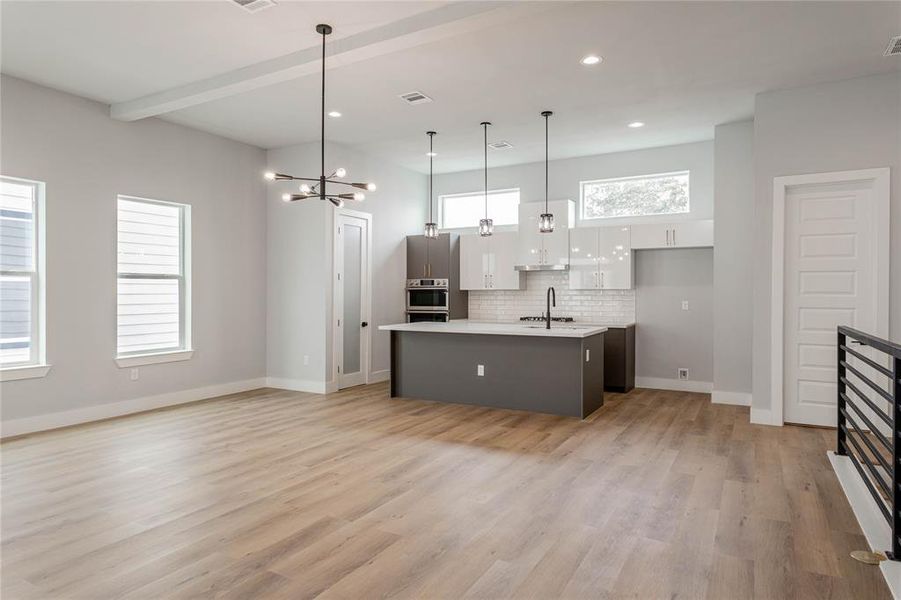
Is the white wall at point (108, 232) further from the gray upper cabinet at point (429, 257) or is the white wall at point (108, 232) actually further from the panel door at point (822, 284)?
the panel door at point (822, 284)

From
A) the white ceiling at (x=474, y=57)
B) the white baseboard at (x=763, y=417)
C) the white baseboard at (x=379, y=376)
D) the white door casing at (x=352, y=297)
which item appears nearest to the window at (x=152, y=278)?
the white ceiling at (x=474, y=57)

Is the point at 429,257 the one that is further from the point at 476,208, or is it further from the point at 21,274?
the point at 21,274

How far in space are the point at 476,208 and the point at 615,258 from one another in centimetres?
252

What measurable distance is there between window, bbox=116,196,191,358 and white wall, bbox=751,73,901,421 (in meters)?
6.24

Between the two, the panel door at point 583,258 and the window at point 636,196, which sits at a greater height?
the window at point 636,196

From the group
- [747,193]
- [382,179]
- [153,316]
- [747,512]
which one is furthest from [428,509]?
[382,179]

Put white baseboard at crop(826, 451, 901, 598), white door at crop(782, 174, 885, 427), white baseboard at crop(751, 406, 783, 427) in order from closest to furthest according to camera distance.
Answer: white baseboard at crop(826, 451, 901, 598) → white door at crop(782, 174, 885, 427) → white baseboard at crop(751, 406, 783, 427)

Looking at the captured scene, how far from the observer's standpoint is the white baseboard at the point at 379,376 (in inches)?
312

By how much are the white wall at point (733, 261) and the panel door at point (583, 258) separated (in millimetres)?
1543

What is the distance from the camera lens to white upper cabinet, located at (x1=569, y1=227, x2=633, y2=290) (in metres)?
7.28

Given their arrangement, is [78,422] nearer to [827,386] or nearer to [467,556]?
[467,556]

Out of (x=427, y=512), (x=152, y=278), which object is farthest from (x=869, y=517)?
(x=152, y=278)

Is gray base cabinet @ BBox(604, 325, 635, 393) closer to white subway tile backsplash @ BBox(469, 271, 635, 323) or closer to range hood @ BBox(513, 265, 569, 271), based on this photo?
white subway tile backsplash @ BBox(469, 271, 635, 323)

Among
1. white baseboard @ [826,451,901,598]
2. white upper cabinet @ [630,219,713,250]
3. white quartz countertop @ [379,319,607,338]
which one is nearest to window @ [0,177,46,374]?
white quartz countertop @ [379,319,607,338]
